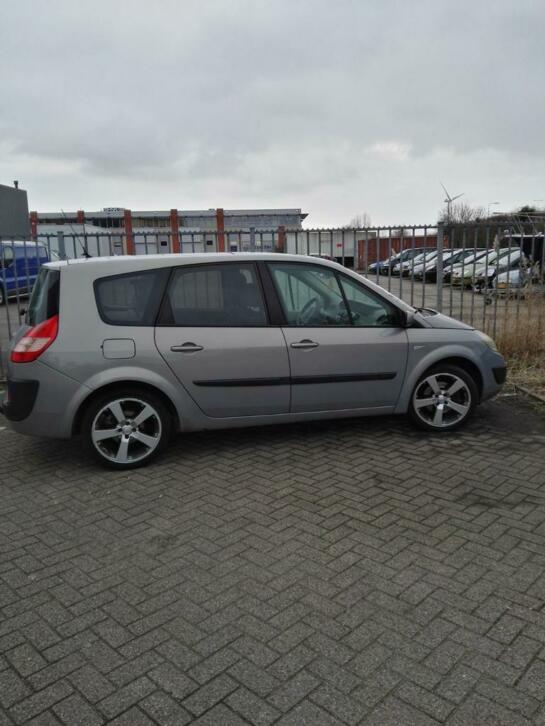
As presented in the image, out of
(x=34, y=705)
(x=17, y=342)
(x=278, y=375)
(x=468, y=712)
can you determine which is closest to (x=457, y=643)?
(x=468, y=712)

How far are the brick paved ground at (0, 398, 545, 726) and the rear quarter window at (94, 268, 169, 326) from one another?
1182 millimetres

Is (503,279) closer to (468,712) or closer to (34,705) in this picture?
(468,712)

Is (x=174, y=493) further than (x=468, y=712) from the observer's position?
Yes

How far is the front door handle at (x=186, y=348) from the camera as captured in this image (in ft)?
15.3

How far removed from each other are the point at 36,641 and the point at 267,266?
129 inches

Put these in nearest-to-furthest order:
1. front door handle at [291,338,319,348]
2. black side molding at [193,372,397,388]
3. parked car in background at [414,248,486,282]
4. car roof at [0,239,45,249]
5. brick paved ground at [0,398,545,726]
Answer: brick paved ground at [0,398,545,726] < black side molding at [193,372,397,388] < front door handle at [291,338,319,348] < car roof at [0,239,45,249] < parked car in background at [414,248,486,282]

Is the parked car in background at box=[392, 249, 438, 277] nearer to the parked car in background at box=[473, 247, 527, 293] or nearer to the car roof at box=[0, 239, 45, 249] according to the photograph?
the parked car in background at box=[473, 247, 527, 293]

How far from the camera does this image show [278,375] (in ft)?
16.1

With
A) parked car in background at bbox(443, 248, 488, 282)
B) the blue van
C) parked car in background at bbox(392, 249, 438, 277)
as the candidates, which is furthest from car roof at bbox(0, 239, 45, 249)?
parked car in background at bbox(443, 248, 488, 282)

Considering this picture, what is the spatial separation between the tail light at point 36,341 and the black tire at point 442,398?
303 centimetres

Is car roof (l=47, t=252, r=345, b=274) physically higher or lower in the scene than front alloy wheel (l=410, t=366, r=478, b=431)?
higher

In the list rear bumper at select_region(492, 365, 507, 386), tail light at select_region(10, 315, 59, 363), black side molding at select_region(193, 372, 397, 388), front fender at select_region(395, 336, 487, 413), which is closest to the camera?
tail light at select_region(10, 315, 59, 363)

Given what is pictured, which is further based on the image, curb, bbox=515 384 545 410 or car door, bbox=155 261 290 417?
curb, bbox=515 384 545 410

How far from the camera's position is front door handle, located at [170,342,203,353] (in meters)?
4.66
